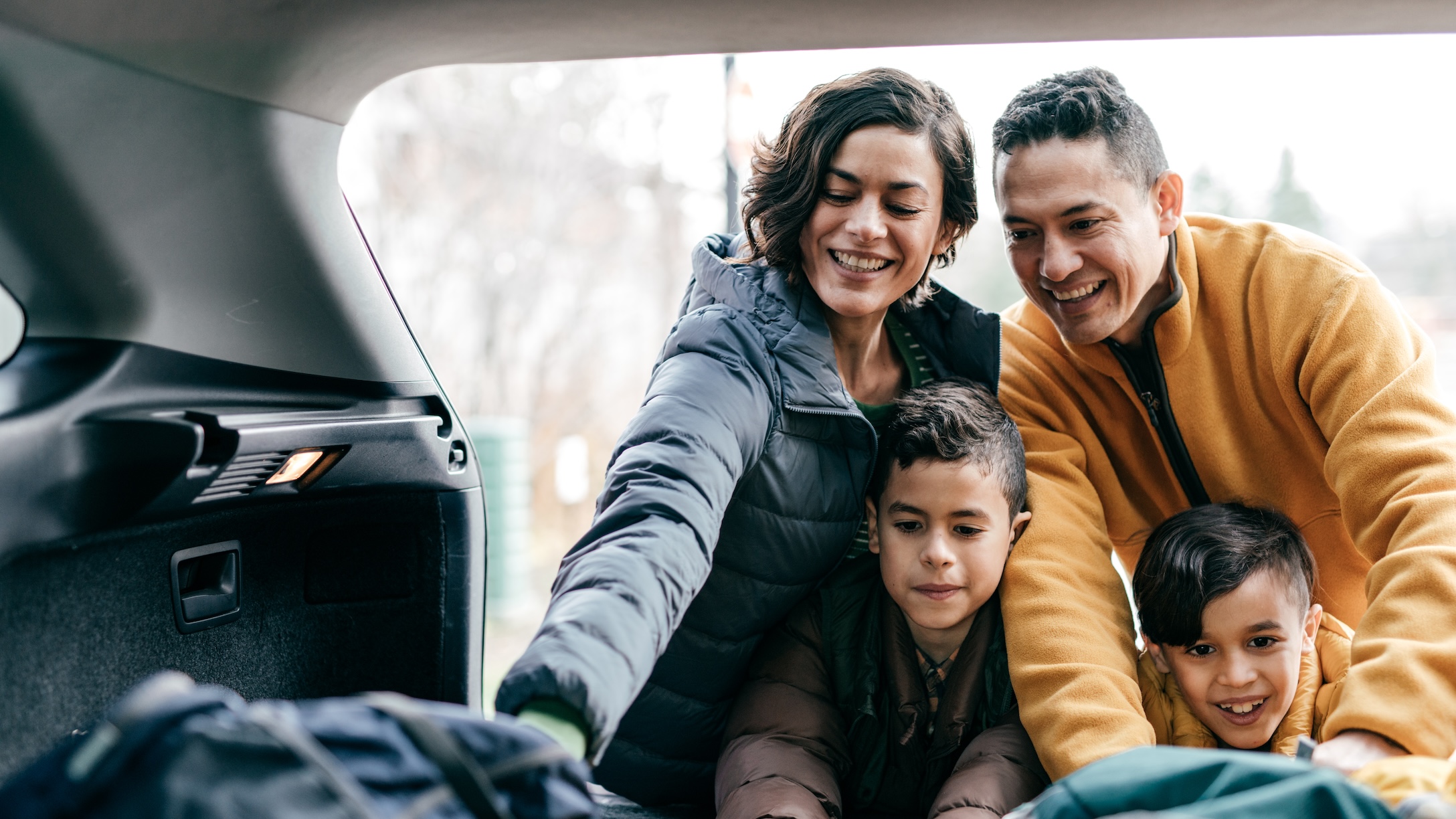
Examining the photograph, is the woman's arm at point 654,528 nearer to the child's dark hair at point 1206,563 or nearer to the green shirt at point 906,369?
the green shirt at point 906,369

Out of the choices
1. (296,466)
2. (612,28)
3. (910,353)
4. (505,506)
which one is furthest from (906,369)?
(505,506)

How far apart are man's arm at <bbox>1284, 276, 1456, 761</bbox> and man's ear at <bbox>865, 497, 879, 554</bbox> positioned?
572 mm

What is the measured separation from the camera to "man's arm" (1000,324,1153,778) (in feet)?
4.00

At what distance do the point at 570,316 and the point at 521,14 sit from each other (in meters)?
6.19

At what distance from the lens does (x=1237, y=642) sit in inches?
53.5

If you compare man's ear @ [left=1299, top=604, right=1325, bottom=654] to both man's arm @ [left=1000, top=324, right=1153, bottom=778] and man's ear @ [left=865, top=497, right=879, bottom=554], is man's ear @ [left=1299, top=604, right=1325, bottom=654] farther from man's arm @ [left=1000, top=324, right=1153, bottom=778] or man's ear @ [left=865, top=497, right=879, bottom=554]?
man's ear @ [left=865, top=497, right=879, bottom=554]

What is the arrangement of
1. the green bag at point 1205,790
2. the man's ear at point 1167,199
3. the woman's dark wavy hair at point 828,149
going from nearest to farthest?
the green bag at point 1205,790 → the woman's dark wavy hair at point 828,149 → the man's ear at point 1167,199

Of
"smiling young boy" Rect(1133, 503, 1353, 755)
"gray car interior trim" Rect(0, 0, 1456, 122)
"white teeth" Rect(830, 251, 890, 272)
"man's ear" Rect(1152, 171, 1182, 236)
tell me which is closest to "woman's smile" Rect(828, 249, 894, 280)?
"white teeth" Rect(830, 251, 890, 272)

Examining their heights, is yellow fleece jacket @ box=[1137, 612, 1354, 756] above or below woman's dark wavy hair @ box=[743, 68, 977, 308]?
below

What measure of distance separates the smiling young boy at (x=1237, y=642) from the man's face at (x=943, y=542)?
0.74ft

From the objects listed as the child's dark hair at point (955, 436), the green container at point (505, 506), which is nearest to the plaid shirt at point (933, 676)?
the child's dark hair at point (955, 436)

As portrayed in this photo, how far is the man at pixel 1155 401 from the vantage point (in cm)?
127

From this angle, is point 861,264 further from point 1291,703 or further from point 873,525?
point 1291,703

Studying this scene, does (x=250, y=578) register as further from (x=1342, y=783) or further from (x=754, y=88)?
(x=754, y=88)
